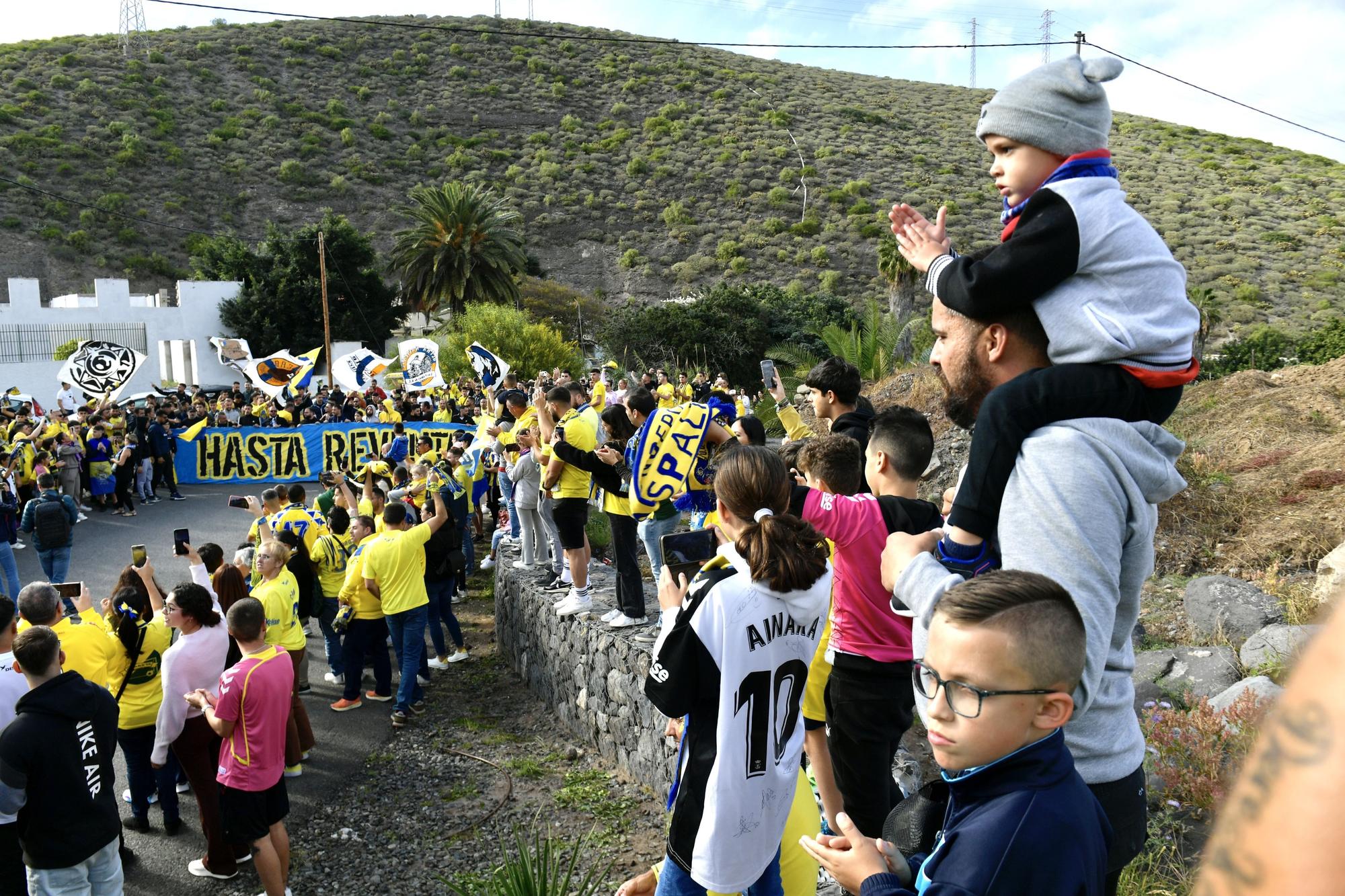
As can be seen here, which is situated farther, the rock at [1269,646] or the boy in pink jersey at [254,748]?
the rock at [1269,646]

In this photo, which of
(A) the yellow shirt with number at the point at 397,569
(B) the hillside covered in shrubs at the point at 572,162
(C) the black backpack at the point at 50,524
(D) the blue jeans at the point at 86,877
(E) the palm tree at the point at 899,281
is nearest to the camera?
(D) the blue jeans at the point at 86,877

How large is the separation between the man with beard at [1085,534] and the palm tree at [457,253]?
119ft

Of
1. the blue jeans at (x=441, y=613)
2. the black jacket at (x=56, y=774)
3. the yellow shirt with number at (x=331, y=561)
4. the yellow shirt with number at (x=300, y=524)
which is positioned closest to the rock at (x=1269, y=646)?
the black jacket at (x=56, y=774)

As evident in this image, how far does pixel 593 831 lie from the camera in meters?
6.49

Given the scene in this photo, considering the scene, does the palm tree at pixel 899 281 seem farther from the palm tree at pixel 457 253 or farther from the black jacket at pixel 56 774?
the black jacket at pixel 56 774

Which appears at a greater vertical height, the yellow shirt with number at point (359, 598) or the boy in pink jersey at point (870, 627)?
the boy in pink jersey at point (870, 627)

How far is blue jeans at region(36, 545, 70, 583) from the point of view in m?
11.7

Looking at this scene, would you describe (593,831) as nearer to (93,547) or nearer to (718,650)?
(718,650)

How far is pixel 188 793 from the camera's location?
756cm

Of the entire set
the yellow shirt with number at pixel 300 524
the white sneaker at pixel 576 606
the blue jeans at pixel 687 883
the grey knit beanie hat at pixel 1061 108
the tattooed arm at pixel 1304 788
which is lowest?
the white sneaker at pixel 576 606

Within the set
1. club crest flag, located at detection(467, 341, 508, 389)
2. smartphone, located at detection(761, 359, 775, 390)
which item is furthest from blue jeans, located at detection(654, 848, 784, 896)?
club crest flag, located at detection(467, 341, 508, 389)

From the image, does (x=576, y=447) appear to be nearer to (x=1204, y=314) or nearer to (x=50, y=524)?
(x=50, y=524)

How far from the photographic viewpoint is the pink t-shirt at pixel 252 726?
548 cm

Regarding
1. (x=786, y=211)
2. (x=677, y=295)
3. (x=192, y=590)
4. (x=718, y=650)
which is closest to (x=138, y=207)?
(x=677, y=295)
